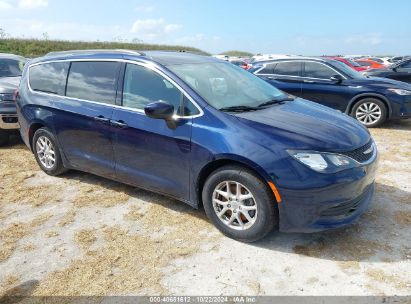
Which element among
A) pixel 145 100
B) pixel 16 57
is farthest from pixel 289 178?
pixel 16 57

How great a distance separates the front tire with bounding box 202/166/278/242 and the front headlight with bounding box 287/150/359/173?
0.39 metres

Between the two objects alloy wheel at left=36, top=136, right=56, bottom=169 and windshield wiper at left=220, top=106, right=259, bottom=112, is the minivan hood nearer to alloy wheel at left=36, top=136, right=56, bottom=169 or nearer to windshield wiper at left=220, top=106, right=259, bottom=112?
windshield wiper at left=220, top=106, right=259, bottom=112

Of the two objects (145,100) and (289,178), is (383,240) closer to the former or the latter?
(289,178)

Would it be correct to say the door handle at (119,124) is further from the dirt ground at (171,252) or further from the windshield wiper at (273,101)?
the windshield wiper at (273,101)

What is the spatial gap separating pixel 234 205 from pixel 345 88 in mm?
5794

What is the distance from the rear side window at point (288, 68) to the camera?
28.6ft

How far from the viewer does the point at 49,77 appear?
5.02 metres

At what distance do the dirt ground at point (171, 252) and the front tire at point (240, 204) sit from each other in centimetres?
15

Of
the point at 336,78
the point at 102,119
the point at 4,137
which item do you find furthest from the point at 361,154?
the point at 4,137

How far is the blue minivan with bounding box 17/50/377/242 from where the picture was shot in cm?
314

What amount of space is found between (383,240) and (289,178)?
1.18 metres

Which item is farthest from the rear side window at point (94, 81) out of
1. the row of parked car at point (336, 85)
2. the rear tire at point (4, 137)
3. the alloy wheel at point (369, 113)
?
the alloy wheel at point (369, 113)

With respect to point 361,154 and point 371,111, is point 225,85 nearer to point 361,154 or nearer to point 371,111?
point 361,154

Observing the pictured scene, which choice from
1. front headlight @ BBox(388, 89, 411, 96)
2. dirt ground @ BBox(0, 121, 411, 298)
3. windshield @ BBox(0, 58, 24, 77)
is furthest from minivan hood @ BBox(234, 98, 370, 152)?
windshield @ BBox(0, 58, 24, 77)
